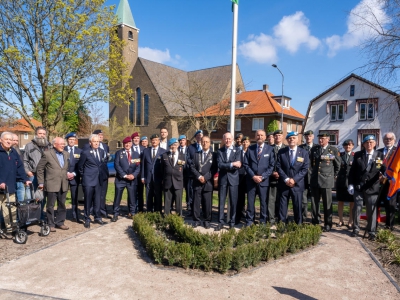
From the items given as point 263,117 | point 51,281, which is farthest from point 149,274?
point 263,117

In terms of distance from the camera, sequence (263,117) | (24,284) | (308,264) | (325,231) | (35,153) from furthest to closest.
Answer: (263,117) < (35,153) < (325,231) < (308,264) < (24,284)

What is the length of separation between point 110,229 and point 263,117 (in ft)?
104

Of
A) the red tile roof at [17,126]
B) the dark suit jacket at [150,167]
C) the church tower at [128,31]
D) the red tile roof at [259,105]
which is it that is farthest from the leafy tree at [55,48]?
the church tower at [128,31]

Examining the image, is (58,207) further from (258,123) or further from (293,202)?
(258,123)

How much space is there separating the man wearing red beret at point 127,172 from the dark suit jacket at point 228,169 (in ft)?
7.62

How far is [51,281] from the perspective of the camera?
4625mm

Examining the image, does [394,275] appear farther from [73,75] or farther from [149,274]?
[73,75]

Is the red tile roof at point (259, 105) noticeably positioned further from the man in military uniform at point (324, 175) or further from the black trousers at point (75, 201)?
the man in military uniform at point (324, 175)

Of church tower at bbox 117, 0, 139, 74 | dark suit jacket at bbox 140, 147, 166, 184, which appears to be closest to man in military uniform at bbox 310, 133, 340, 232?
dark suit jacket at bbox 140, 147, 166, 184

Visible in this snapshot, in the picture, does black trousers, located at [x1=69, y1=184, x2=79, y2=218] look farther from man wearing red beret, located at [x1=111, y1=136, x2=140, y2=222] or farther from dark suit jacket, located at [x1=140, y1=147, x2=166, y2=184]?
dark suit jacket, located at [x1=140, y1=147, x2=166, y2=184]

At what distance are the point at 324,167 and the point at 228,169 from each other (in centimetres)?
212

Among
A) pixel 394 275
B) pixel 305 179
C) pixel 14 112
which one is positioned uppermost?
pixel 14 112

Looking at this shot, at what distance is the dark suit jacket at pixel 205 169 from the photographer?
7496mm

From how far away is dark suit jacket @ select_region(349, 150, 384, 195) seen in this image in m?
6.81
